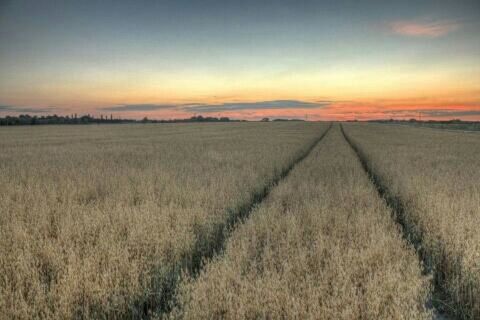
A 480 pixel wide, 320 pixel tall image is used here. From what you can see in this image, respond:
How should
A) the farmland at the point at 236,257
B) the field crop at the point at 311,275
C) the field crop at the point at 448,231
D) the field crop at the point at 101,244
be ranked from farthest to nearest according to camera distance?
the field crop at the point at 448,231 → the field crop at the point at 101,244 → the farmland at the point at 236,257 → the field crop at the point at 311,275

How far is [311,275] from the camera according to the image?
427 centimetres

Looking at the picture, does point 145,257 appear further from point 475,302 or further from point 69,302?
point 475,302

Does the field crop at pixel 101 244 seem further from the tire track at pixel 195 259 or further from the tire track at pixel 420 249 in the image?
the tire track at pixel 420 249

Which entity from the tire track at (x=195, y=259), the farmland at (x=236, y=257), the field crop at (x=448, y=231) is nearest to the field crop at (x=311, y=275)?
the farmland at (x=236, y=257)

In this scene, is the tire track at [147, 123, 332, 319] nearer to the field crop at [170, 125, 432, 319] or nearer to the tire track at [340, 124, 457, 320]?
the field crop at [170, 125, 432, 319]

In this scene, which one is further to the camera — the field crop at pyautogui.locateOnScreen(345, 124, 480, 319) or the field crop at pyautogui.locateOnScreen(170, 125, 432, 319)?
the field crop at pyautogui.locateOnScreen(345, 124, 480, 319)

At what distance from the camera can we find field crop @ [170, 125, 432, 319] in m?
3.59

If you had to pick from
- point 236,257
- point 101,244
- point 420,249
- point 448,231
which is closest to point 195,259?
point 236,257

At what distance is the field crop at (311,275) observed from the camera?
11.8ft

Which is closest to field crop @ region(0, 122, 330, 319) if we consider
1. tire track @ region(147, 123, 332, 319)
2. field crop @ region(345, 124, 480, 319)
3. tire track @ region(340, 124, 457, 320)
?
tire track @ region(147, 123, 332, 319)

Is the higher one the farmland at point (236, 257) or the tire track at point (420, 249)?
the farmland at point (236, 257)

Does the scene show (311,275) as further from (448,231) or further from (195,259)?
(448,231)

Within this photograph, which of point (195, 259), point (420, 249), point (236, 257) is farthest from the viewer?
point (420, 249)

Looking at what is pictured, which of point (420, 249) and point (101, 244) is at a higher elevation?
point (101, 244)
